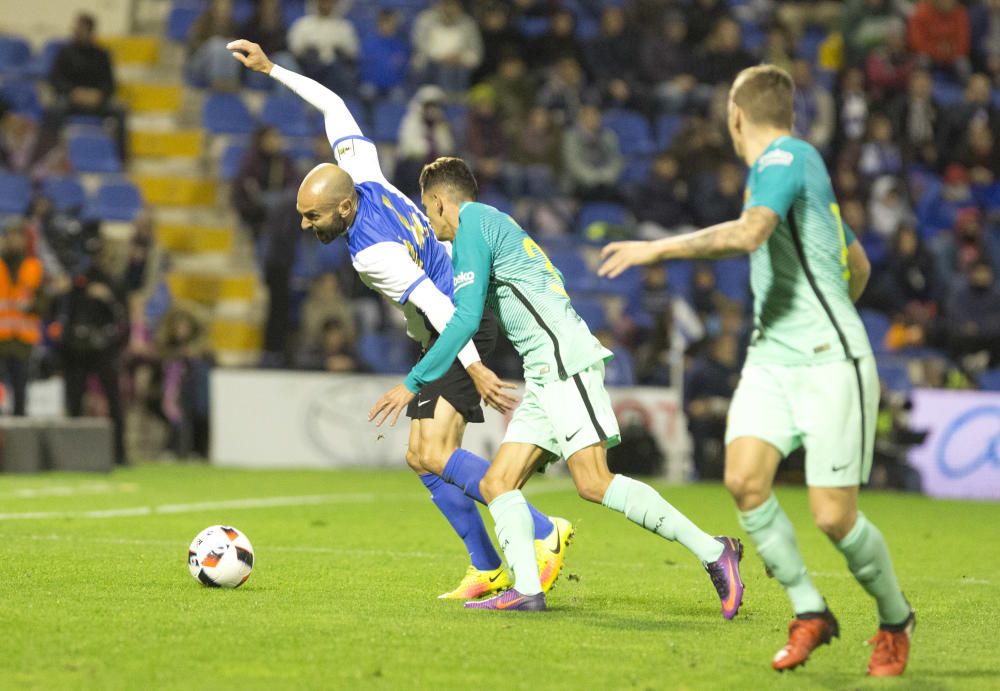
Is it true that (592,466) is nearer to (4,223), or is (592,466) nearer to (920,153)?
(4,223)

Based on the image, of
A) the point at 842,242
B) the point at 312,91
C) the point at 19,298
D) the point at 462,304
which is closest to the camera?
the point at 842,242

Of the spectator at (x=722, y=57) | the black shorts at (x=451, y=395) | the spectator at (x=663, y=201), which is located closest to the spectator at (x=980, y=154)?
the spectator at (x=722, y=57)

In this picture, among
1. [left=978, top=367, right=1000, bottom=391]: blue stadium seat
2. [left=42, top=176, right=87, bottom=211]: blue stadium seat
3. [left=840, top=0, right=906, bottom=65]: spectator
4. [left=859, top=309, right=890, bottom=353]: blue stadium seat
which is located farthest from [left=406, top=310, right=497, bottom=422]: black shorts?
[left=840, top=0, right=906, bottom=65]: spectator

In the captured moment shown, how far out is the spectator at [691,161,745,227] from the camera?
20.1m

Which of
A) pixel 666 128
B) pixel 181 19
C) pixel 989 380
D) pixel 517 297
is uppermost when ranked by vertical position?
pixel 181 19

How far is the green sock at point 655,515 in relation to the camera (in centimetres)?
726

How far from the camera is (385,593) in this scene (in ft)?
26.0

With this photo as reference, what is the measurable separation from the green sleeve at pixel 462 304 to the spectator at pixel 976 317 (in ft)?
40.9

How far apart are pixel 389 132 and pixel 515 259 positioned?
14.0m

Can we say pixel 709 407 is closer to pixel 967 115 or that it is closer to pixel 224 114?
pixel 967 115

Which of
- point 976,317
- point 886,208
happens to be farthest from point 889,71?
point 976,317

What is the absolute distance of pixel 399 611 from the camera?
7.23 m

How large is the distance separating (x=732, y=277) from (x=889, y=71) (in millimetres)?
4314

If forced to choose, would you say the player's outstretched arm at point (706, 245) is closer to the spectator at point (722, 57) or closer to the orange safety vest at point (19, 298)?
the orange safety vest at point (19, 298)
